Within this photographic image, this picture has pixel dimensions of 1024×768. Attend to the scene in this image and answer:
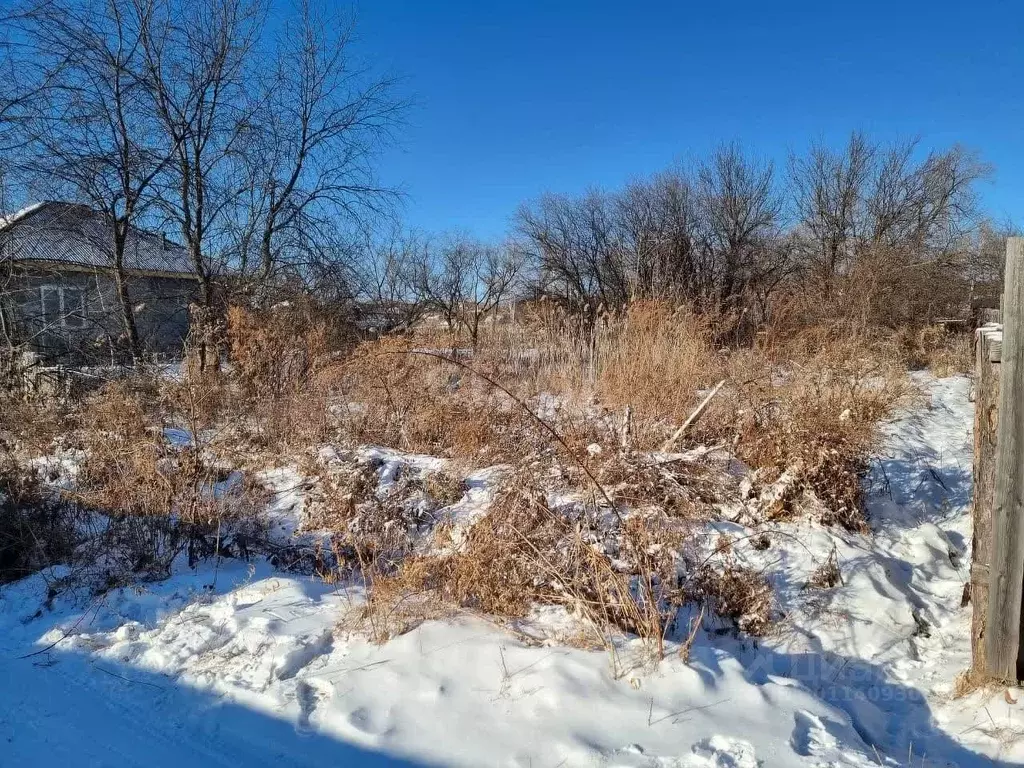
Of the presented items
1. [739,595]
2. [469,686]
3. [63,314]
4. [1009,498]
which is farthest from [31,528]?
[1009,498]

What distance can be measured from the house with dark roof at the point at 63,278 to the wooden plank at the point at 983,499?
787 centimetres

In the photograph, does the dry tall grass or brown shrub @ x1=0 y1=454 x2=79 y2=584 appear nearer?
the dry tall grass

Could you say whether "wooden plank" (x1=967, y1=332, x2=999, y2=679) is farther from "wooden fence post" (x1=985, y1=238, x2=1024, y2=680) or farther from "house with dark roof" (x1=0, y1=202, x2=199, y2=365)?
"house with dark roof" (x1=0, y1=202, x2=199, y2=365)

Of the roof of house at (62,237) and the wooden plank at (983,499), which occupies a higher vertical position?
the roof of house at (62,237)

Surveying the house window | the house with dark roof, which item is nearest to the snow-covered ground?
the house with dark roof

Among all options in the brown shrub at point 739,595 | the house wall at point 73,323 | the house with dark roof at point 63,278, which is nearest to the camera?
the brown shrub at point 739,595

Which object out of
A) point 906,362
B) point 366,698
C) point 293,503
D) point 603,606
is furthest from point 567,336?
point 906,362

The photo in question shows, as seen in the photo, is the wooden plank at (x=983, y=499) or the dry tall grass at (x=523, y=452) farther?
the dry tall grass at (x=523, y=452)

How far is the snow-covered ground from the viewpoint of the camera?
7.45 feet

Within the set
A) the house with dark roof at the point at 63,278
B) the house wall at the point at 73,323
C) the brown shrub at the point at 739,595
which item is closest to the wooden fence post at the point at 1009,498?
the brown shrub at the point at 739,595

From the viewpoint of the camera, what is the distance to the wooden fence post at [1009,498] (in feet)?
7.64

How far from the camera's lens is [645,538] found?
3.44 metres

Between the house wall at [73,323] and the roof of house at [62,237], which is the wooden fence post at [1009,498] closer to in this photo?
the house wall at [73,323]

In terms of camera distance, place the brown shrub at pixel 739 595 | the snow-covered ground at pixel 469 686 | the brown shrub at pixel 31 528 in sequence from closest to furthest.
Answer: the snow-covered ground at pixel 469 686, the brown shrub at pixel 739 595, the brown shrub at pixel 31 528
